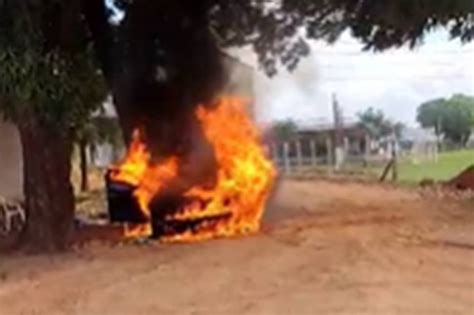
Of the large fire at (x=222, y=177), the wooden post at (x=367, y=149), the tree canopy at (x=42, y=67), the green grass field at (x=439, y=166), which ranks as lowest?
the green grass field at (x=439, y=166)

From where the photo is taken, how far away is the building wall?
750 inches

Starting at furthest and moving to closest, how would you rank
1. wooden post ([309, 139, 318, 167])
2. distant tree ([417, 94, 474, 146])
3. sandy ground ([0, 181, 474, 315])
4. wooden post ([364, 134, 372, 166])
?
distant tree ([417, 94, 474, 146]) → wooden post ([364, 134, 372, 166]) → wooden post ([309, 139, 318, 167]) → sandy ground ([0, 181, 474, 315])

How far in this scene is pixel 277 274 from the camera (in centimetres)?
862

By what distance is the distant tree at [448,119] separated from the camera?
50219mm

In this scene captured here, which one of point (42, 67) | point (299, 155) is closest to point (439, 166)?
point (299, 155)

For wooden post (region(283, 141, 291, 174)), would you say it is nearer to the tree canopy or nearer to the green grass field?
the green grass field

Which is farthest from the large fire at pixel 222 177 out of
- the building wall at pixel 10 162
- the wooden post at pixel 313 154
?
the wooden post at pixel 313 154

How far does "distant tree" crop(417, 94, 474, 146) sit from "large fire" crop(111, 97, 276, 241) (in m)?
34.7

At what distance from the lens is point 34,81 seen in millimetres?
10188

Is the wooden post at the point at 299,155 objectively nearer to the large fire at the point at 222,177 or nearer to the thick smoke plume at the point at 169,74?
the large fire at the point at 222,177

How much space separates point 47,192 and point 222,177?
3210 millimetres

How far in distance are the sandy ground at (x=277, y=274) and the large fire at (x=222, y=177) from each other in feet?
2.90

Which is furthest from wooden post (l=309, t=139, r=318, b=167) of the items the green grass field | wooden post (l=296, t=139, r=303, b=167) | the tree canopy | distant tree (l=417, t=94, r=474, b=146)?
the tree canopy

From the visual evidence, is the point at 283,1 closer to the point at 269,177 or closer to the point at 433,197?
the point at 269,177
